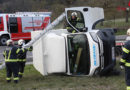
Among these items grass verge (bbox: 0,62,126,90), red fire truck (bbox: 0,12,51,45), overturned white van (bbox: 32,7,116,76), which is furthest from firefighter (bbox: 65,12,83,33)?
red fire truck (bbox: 0,12,51,45)

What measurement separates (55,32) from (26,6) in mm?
18559

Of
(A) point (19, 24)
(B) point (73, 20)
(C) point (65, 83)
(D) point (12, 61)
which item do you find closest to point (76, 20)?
(B) point (73, 20)

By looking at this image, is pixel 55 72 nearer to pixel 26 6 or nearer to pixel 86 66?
pixel 86 66

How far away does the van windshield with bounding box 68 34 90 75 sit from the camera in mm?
8172

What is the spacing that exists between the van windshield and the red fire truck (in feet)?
43.1

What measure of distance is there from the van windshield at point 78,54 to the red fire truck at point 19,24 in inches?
518

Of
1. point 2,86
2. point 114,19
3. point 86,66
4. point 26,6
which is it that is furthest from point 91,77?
point 26,6

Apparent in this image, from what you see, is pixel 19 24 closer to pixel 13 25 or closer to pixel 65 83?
pixel 13 25

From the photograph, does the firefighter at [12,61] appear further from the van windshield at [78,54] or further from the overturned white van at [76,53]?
the van windshield at [78,54]

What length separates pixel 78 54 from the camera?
27.1 feet

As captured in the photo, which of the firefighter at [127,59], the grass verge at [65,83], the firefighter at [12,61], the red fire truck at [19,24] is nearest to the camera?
the firefighter at [127,59]

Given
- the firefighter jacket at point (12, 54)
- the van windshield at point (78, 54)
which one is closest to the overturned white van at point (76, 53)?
the van windshield at point (78, 54)

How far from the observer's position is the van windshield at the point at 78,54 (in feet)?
26.8

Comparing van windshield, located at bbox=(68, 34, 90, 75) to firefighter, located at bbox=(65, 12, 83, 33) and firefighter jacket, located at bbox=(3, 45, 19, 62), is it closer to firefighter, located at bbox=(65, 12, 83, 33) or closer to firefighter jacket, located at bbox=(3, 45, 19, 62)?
firefighter, located at bbox=(65, 12, 83, 33)
